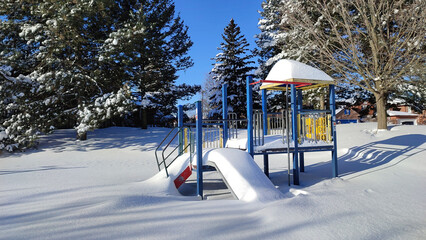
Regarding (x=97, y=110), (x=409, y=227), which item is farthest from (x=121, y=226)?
(x=97, y=110)

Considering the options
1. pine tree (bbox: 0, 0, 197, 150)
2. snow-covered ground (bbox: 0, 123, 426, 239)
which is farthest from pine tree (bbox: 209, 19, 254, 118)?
snow-covered ground (bbox: 0, 123, 426, 239)

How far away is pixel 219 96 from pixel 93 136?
10.3 m

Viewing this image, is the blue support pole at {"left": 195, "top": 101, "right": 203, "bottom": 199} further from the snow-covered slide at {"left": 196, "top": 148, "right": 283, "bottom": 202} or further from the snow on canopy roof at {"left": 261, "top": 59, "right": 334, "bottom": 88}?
the snow on canopy roof at {"left": 261, "top": 59, "right": 334, "bottom": 88}

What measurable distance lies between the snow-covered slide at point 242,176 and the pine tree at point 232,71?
16348 mm

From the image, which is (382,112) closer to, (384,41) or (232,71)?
(384,41)

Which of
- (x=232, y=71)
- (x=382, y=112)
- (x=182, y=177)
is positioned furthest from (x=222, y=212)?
(x=232, y=71)

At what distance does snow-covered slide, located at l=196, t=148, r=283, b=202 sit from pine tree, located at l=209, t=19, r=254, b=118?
16.3 metres

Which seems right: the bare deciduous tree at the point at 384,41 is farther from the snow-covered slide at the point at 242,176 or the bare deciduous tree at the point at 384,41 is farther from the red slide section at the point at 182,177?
the red slide section at the point at 182,177

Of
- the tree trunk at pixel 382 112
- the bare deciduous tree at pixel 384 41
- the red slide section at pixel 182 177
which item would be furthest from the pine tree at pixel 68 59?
the tree trunk at pixel 382 112

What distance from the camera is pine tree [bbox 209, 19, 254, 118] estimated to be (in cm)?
2234

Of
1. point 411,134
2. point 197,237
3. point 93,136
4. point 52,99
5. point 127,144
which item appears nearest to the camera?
point 197,237

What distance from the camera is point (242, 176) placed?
A: 5.05 metres

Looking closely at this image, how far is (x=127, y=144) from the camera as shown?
1453 cm

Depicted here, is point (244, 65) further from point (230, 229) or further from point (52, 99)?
point (230, 229)
